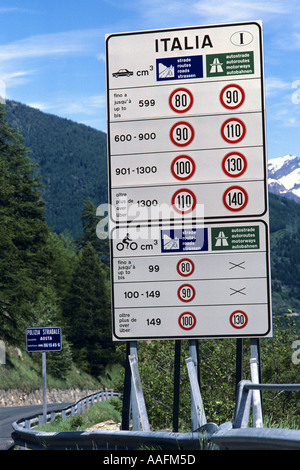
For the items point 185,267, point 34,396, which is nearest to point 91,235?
point 34,396

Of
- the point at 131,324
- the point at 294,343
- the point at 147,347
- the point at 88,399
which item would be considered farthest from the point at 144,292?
the point at 88,399

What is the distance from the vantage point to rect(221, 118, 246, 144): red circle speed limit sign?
36.9 ft

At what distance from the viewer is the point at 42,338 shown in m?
24.8

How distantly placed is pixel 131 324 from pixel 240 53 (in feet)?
14.5

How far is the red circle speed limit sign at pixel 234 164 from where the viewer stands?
1120 centimetres

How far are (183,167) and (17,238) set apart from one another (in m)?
56.8

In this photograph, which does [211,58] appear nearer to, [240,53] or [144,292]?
[240,53]

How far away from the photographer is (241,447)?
17.9 feet

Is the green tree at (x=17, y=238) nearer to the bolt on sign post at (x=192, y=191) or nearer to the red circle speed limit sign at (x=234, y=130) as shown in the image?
the bolt on sign post at (x=192, y=191)

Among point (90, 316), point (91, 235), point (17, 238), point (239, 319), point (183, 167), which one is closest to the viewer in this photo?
point (239, 319)
